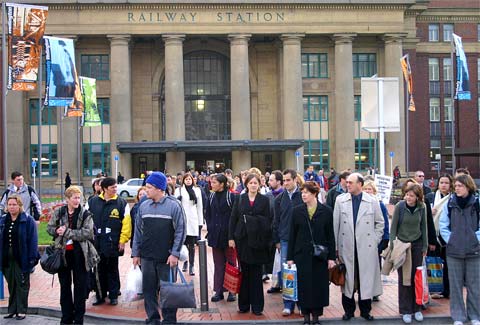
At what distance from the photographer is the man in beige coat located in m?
9.39

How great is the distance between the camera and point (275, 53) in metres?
53.6

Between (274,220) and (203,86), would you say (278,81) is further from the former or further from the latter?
(274,220)

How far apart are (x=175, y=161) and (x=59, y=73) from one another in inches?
998

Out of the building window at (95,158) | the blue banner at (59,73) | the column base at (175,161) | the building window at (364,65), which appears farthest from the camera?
the building window at (364,65)

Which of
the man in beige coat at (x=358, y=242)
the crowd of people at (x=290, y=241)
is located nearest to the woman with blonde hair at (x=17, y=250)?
the crowd of people at (x=290, y=241)

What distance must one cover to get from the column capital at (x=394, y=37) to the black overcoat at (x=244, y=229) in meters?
43.1

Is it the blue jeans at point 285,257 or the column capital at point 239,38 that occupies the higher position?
the column capital at point 239,38

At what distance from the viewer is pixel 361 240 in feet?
30.9

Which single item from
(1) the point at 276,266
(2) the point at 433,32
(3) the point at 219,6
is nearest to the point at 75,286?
(1) the point at 276,266

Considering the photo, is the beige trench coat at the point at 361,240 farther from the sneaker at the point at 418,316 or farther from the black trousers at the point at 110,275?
the black trousers at the point at 110,275

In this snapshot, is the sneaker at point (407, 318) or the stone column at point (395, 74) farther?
the stone column at point (395, 74)

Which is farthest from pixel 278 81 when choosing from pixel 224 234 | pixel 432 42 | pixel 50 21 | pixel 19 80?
pixel 224 234

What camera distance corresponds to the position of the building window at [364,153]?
53.2m

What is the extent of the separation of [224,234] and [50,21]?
41.1m
